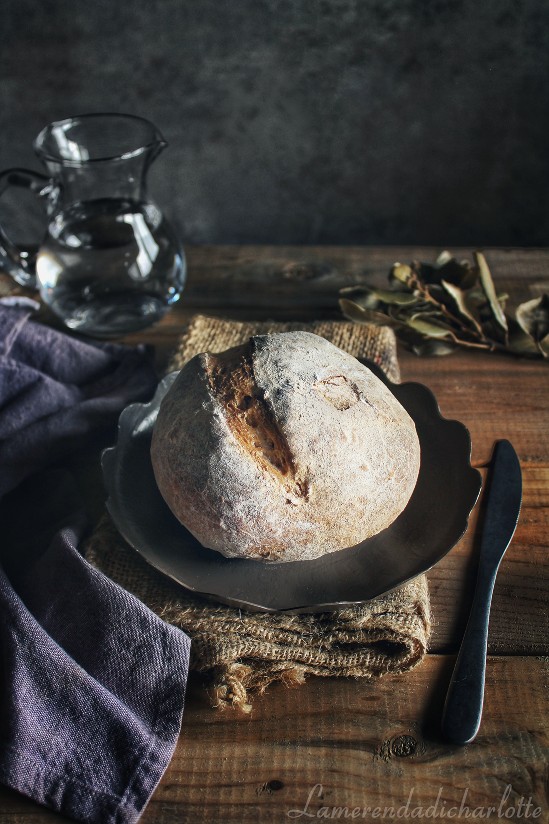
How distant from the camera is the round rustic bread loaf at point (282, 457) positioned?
87 centimetres

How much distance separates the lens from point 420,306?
142 cm

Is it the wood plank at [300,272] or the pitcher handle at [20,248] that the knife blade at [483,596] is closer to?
the wood plank at [300,272]

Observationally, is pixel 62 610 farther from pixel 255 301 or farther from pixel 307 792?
pixel 255 301

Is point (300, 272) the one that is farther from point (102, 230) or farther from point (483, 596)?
point (483, 596)

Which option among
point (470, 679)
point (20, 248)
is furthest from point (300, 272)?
point (470, 679)

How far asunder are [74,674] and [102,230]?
80cm

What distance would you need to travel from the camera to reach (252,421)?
0.93 meters

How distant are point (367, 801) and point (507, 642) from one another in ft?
0.86

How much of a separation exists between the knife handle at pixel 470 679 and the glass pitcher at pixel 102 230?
824 millimetres

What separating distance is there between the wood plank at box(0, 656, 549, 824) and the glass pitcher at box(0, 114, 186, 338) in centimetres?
78

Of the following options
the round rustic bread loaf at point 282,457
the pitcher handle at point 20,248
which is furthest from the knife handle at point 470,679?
the pitcher handle at point 20,248

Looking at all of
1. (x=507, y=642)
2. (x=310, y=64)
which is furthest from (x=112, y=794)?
(x=310, y=64)

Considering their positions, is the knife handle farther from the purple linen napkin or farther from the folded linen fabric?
the folded linen fabric

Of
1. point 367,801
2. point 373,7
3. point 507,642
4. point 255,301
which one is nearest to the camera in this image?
point 367,801
